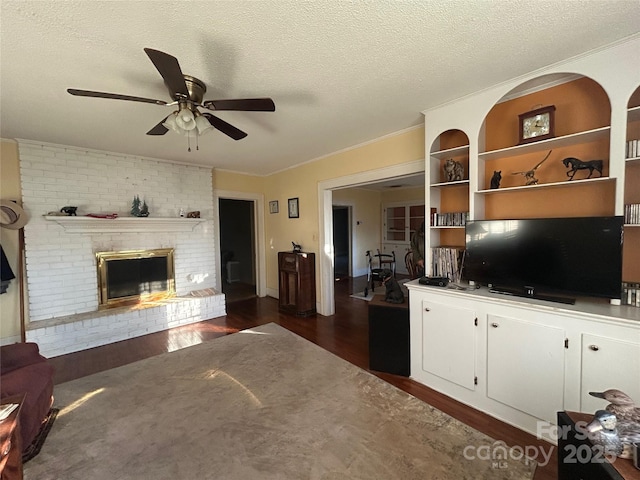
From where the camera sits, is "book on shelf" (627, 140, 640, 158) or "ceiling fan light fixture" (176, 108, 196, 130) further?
"ceiling fan light fixture" (176, 108, 196, 130)

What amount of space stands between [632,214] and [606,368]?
3.09ft

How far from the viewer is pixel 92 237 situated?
3.59 metres

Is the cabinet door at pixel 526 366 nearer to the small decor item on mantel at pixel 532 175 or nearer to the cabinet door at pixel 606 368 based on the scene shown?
the cabinet door at pixel 606 368

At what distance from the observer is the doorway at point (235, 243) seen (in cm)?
672

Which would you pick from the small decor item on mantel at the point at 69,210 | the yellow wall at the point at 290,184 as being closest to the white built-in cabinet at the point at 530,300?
the yellow wall at the point at 290,184

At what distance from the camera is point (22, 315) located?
10.3ft

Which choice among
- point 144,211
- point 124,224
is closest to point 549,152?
point 144,211

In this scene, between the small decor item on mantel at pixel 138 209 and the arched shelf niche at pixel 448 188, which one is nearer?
the arched shelf niche at pixel 448 188

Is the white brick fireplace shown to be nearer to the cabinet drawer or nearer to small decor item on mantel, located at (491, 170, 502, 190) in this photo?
the cabinet drawer

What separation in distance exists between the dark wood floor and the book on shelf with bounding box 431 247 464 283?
1024 millimetres

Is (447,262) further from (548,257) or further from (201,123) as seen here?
(201,123)

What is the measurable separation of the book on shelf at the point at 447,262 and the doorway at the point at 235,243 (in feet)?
16.2

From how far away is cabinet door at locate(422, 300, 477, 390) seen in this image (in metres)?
2.04

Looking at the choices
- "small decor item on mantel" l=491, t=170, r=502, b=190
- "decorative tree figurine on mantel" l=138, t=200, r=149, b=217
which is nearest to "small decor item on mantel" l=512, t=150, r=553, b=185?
"small decor item on mantel" l=491, t=170, r=502, b=190
